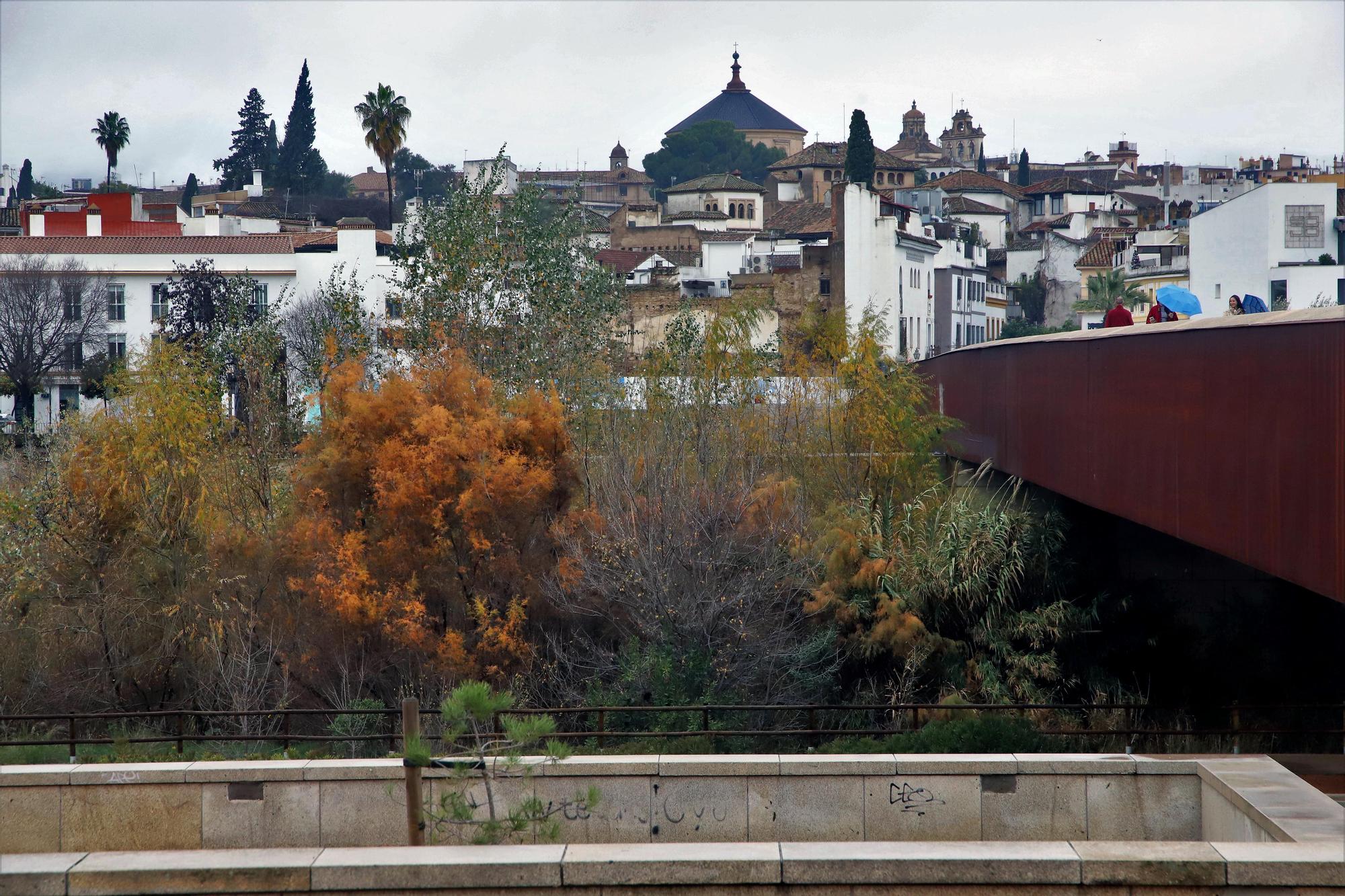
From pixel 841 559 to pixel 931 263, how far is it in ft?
194

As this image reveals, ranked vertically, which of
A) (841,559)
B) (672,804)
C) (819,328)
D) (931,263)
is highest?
(931,263)

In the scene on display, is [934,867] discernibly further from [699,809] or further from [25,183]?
[25,183]

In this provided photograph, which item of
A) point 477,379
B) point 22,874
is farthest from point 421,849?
point 477,379

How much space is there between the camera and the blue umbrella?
16.9m

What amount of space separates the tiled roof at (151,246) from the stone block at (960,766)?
185 feet

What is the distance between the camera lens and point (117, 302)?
6406 centimetres

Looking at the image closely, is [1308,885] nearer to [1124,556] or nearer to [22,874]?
[22,874]

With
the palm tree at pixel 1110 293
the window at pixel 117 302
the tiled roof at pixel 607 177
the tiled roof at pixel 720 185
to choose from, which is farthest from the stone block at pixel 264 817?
the tiled roof at pixel 607 177

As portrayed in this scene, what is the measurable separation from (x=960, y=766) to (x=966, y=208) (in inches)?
3951

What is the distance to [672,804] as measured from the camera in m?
14.0

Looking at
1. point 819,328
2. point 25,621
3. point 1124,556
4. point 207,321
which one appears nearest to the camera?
point 1124,556

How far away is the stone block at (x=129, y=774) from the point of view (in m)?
14.1

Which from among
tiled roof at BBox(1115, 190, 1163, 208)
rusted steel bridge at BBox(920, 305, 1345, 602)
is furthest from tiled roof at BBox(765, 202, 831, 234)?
rusted steel bridge at BBox(920, 305, 1345, 602)

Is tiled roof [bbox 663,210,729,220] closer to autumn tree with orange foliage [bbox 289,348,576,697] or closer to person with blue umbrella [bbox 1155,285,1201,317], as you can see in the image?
autumn tree with orange foliage [bbox 289,348,576,697]
